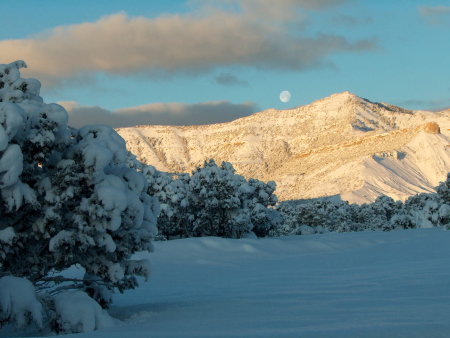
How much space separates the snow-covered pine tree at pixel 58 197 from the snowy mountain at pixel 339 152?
9498 cm

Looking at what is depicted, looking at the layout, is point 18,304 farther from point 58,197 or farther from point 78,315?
point 58,197

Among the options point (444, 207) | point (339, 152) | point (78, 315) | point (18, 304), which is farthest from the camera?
point (339, 152)

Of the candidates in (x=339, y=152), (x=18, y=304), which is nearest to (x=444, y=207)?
(x=18, y=304)

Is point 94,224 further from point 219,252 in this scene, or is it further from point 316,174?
point 316,174

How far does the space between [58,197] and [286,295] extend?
15.2 ft

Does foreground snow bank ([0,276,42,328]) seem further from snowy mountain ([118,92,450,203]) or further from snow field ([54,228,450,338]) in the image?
snowy mountain ([118,92,450,203])

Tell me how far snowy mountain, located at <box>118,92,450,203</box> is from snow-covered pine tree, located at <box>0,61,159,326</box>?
3739 inches

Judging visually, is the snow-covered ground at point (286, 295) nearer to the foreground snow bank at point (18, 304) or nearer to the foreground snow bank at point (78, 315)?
the foreground snow bank at point (78, 315)

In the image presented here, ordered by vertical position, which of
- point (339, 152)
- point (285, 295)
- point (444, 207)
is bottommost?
point (285, 295)

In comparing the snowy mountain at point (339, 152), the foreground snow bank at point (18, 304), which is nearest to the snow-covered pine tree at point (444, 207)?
the foreground snow bank at point (18, 304)

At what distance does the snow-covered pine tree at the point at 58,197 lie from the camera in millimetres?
7441

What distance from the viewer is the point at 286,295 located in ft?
34.9

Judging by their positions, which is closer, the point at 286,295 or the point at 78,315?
the point at 78,315

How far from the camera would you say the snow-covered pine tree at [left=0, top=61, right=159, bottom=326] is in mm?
7441
